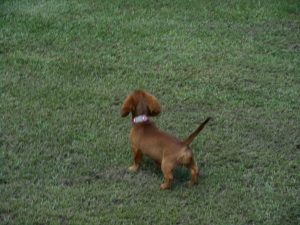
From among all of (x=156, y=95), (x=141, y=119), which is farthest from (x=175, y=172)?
(x=156, y=95)

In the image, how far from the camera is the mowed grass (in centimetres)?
418

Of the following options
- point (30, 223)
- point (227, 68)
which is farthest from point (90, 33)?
point (30, 223)

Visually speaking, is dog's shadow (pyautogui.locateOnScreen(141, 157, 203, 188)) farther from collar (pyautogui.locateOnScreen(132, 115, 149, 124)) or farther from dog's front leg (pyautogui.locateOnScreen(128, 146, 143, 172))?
collar (pyautogui.locateOnScreen(132, 115, 149, 124))

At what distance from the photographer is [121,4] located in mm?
7250

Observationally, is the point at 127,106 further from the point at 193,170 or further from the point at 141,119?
the point at 193,170

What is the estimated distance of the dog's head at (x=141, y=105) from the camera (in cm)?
439

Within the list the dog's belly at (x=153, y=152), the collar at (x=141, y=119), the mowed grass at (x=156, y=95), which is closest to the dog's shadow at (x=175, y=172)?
the mowed grass at (x=156, y=95)

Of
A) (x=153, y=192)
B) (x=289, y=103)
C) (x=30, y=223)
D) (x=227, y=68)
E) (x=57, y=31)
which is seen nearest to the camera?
(x=30, y=223)

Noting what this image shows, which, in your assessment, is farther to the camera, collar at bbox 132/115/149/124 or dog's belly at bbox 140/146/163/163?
collar at bbox 132/115/149/124

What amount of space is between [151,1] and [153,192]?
3.45m

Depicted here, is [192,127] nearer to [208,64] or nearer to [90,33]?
[208,64]

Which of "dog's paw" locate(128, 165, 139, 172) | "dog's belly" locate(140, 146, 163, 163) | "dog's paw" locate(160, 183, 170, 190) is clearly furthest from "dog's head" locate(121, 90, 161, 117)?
"dog's paw" locate(160, 183, 170, 190)

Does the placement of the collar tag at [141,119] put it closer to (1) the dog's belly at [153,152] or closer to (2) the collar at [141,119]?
(2) the collar at [141,119]

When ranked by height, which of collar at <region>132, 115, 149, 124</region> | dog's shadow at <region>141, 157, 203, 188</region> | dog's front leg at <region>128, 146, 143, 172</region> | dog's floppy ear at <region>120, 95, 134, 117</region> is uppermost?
dog's floppy ear at <region>120, 95, 134, 117</region>
